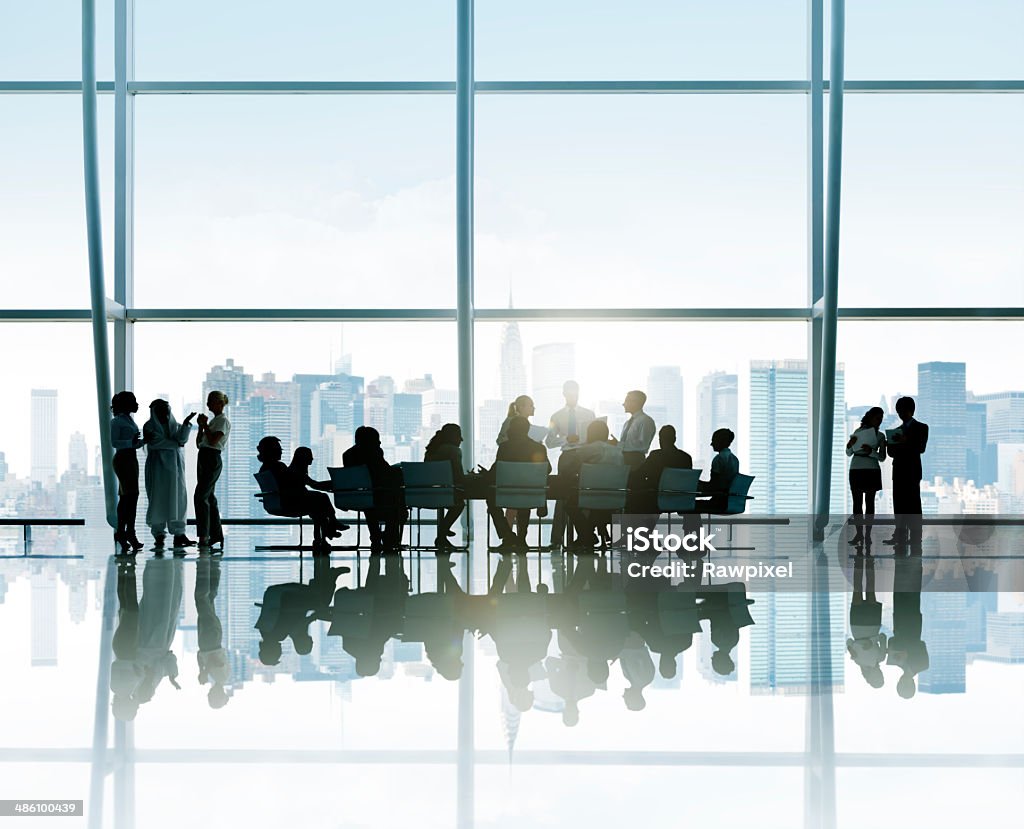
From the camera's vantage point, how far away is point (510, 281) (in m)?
11.8

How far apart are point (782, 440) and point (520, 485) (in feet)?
14.1

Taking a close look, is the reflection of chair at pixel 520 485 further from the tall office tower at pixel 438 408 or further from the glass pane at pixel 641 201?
the glass pane at pixel 641 201

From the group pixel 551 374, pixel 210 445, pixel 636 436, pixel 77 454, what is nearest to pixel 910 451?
pixel 636 436

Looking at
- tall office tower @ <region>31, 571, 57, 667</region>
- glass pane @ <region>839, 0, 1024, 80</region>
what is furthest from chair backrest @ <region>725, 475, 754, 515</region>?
tall office tower @ <region>31, 571, 57, 667</region>

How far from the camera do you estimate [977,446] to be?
1202 centimetres

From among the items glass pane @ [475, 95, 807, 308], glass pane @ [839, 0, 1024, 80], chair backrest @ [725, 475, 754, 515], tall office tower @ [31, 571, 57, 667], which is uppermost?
glass pane @ [839, 0, 1024, 80]

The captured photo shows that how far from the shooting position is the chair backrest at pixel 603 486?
8.84 m

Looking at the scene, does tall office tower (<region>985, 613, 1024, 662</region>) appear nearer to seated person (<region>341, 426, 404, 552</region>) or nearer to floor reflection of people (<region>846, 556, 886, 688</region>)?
floor reflection of people (<region>846, 556, 886, 688</region>)

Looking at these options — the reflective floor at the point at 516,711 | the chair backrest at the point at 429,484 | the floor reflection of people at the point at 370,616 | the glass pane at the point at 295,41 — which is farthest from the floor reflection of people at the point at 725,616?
the glass pane at the point at 295,41

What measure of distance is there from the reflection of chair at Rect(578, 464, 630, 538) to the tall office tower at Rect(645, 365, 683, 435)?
3.13 metres

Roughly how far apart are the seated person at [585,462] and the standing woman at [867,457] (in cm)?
230

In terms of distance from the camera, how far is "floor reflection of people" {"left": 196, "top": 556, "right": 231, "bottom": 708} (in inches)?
129

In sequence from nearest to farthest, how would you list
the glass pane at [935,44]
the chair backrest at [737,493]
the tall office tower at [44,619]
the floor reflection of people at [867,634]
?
1. the floor reflection of people at [867,634]
2. the tall office tower at [44,619]
3. the chair backrest at [737,493]
4. the glass pane at [935,44]

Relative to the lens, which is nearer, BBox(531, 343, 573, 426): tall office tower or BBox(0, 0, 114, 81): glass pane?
BBox(0, 0, 114, 81): glass pane
